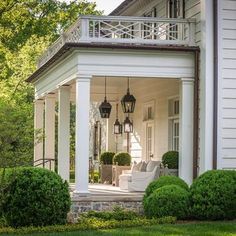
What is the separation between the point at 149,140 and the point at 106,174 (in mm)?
2040

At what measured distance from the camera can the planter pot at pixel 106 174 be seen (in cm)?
2380

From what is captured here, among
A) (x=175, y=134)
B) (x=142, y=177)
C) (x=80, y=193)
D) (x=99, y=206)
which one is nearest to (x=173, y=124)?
(x=175, y=134)

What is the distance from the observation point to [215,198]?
14562mm

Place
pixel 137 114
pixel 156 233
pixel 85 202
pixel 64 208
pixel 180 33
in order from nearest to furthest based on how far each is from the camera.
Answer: pixel 156 233, pixel 64 208, pixel 85 202, pixel 180 33, pixel 137 114

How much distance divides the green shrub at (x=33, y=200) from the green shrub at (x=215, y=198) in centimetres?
291

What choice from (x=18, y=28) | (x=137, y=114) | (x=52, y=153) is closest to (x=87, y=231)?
(x=52, y=153)

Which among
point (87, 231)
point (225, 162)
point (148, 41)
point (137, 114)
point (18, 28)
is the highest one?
point (18, 28)

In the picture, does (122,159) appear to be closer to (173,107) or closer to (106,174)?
(106,174)

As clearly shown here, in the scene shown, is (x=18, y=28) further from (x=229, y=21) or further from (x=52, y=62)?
(x=229, y=21)

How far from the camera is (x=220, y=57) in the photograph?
16719 mm

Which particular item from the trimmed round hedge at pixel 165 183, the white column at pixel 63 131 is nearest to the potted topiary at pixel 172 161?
the trimmed round hedge at pixel 165 183

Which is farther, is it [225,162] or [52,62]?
[52,62]

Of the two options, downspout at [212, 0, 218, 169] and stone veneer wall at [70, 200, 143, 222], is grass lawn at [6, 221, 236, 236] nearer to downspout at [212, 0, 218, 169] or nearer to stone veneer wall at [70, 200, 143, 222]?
stone veneer wall at [70, 200, 143, 222]

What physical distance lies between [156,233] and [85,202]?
388 cm
